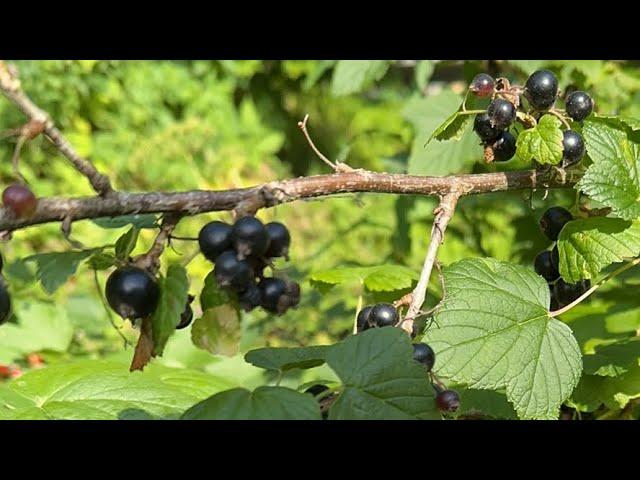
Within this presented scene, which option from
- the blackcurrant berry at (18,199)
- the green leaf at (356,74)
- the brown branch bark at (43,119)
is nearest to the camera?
the brown branch bark at (43,119)

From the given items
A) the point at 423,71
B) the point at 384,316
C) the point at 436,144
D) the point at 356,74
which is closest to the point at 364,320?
the point at 384,316

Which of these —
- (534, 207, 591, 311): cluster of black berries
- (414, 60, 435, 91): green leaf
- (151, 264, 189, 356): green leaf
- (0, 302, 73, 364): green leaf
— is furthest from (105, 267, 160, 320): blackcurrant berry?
(414, 60, 435, 91): green leaf

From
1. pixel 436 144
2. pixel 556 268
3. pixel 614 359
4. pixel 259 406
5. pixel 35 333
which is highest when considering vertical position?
pixel 436 144

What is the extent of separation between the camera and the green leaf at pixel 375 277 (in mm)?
1743

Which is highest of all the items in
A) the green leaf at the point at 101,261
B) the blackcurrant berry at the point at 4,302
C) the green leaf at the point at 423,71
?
the green leaf at the point at 423,71

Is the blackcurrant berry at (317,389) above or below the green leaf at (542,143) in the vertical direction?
below

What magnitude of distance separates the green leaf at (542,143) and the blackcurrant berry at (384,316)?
1.20 ft

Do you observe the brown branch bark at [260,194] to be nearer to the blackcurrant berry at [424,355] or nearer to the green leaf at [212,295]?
the green leaf at [212,295]

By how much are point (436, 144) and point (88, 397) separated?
144 centimetres

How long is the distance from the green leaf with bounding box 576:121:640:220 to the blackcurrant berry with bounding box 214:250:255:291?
1.88 feet

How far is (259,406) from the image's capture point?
98 centimetres

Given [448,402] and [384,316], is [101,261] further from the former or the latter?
[448,402]

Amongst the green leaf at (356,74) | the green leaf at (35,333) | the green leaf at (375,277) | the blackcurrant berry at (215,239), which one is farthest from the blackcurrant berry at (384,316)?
the green leaf at (356,74)

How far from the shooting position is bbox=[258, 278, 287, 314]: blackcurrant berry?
1.13 metres
